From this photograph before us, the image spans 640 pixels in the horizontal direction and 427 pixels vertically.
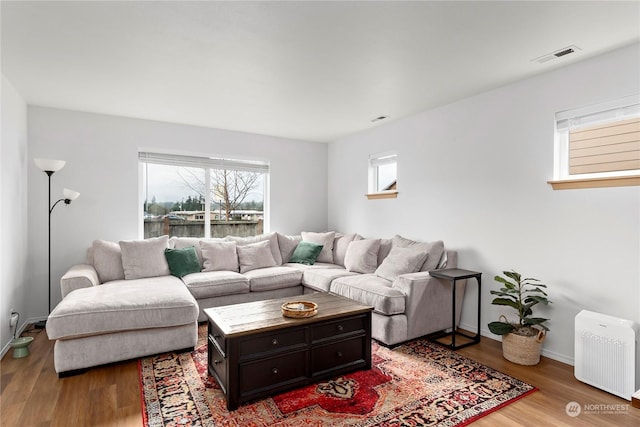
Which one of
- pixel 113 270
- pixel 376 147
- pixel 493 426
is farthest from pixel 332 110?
pixel 493 426

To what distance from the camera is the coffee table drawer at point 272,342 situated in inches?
88.8

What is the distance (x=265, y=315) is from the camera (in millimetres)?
2543

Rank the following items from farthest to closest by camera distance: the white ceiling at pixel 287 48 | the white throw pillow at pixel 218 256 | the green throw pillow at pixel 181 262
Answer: the white throw pillow at pixel 218 256 < the green throw pillow at pixel 181 262 < the white ceiling at pixel 287 48

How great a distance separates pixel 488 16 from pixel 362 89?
1.41 meters

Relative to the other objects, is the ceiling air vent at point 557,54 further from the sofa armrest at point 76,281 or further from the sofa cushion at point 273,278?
the sofa armrest at point 76,281

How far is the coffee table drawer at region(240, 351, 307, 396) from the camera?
226cm

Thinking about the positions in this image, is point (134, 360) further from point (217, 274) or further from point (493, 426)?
point (493, 426)

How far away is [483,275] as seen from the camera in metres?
3.49

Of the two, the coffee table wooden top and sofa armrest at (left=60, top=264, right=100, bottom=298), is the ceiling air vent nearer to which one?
the coffee table wooden top

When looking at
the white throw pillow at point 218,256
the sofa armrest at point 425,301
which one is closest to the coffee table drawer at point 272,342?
the sofa armrest at point 425,301

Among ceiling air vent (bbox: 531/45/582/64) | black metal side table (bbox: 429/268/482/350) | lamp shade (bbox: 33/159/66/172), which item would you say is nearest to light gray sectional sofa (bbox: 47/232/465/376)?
black metal side table (bbox: 429/268/482/350)

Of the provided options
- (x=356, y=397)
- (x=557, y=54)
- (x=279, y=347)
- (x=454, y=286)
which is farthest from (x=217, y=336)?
(x=557, y=54)

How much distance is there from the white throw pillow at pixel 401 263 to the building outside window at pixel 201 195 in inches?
93.2

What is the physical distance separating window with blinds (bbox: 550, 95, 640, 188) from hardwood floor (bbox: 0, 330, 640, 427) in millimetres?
1521
